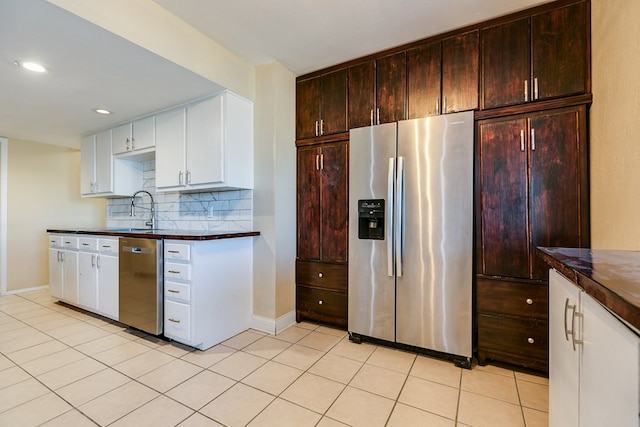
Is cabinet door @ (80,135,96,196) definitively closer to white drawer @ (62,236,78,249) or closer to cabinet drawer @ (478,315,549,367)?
white drawer @ (62,236,78,249)

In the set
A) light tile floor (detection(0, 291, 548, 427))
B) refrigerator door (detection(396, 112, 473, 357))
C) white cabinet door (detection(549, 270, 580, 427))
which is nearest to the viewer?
white cabinet door (detection(549, 270, 580, 427))

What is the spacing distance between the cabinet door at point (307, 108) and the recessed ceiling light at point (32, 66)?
2.06 m

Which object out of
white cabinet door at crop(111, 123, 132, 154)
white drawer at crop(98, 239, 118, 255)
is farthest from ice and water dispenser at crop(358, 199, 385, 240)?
white cabinet door at crop(111, 123, 132, 154)

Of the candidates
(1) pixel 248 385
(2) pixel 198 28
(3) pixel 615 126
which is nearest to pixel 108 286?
(1) pixel 248 385

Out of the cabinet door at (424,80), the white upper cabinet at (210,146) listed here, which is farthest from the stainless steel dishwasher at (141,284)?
the cabinet door at (424,80)

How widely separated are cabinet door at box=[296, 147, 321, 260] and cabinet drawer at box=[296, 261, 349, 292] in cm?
9

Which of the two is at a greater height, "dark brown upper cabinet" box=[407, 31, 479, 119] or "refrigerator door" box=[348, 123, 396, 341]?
"dark brown upper cabinet" box=[407, 31, 479, 119]

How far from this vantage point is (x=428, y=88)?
2.26 metres

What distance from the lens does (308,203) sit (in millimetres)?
2828

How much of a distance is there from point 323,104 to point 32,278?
498 cm

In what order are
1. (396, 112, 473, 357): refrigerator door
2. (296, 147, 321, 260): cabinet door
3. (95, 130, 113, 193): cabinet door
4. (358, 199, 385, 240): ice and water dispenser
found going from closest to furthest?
(396, 112, 473, 357): refrigerator door → (358, 199, 385, 240): ice and water dispenser → (296, 147, 321, 260): cabinet door → (95, 130, 113, 193): cabinet door

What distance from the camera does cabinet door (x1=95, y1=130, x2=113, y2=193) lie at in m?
3.60

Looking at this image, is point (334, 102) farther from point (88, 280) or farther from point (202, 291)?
point (88, 280)

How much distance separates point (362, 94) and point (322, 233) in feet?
4.46
